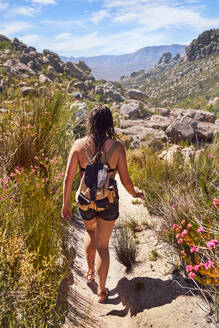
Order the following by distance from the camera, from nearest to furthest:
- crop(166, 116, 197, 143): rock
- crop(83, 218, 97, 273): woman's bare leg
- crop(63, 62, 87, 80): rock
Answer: crop(83, 218, 97, 273): woman's bare leg
crop(166, 116, 197, 143): rock
crop(63, 62, 87, 80): rock

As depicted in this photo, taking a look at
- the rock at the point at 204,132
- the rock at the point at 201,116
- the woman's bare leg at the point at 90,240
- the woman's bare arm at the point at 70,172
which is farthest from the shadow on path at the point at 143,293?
the rock at the point at 201,116

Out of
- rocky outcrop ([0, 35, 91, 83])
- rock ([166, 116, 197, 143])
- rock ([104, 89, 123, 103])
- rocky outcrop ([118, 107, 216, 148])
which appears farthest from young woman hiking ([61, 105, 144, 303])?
rock ([104, 89, 123, 103])

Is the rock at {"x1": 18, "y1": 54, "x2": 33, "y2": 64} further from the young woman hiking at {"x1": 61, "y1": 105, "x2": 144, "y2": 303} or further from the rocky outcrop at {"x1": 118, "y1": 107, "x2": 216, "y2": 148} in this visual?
the young woman hiking at {"x1": 61, "y1": 105, "x2": 144, "y2": 303}

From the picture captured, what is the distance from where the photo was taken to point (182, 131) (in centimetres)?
1050

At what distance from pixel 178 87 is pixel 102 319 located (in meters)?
66.0

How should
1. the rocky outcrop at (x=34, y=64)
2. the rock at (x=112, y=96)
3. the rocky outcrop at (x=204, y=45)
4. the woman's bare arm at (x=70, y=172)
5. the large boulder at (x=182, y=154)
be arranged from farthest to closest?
the rocky outcrop at (x=204, y=45), the rock at (x=112, y=96), the rocky outcrop at (x=34, y=64), the large boulder at (x=182, y=154), the woman's bare arm at (x=70, y=172)

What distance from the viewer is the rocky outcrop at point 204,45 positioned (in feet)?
256

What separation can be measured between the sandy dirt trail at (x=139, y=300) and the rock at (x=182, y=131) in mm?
7826

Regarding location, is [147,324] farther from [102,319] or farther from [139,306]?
[102,319]

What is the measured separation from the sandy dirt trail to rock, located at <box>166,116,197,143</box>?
7.83 m

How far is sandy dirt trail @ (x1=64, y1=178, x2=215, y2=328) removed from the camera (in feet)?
6.58

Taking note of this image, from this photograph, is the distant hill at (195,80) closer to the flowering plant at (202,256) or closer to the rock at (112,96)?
the rock at (112,96)

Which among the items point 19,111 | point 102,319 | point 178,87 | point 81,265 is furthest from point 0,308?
point 178,87

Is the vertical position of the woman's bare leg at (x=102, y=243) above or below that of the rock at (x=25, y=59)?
below
